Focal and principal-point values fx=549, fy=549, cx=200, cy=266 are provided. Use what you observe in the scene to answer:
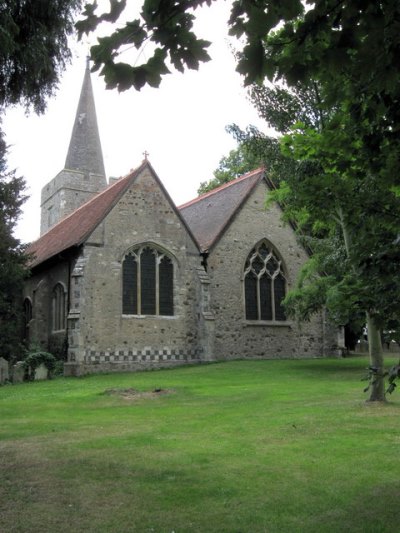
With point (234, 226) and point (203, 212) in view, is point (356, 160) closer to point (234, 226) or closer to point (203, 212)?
point (234, 226)

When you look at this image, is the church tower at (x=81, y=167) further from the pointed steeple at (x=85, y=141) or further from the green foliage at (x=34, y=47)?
the green foliage at (x=34, y=47)

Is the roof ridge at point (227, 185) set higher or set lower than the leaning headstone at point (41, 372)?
higher

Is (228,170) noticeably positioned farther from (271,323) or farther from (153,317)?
(153,317)

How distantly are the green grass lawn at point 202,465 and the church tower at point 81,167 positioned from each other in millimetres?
33804

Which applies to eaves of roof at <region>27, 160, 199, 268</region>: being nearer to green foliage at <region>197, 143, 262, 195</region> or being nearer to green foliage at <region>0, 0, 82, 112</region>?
green foliage at <region>0, 0, 82, 112</region>

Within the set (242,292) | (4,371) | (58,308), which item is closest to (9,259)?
(58,308)

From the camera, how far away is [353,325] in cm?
507

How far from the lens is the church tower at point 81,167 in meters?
44.8

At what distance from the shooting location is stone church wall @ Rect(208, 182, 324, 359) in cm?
2412

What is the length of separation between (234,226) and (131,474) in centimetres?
1941

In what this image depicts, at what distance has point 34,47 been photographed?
7.94 m

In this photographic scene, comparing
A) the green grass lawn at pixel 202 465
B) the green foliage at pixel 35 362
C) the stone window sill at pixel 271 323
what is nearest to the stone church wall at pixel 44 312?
the green foliage at pixel 35 362

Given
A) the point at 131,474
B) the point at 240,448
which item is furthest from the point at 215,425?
the point at 131,474

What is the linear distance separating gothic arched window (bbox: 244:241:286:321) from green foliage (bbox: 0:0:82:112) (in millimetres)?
17394
